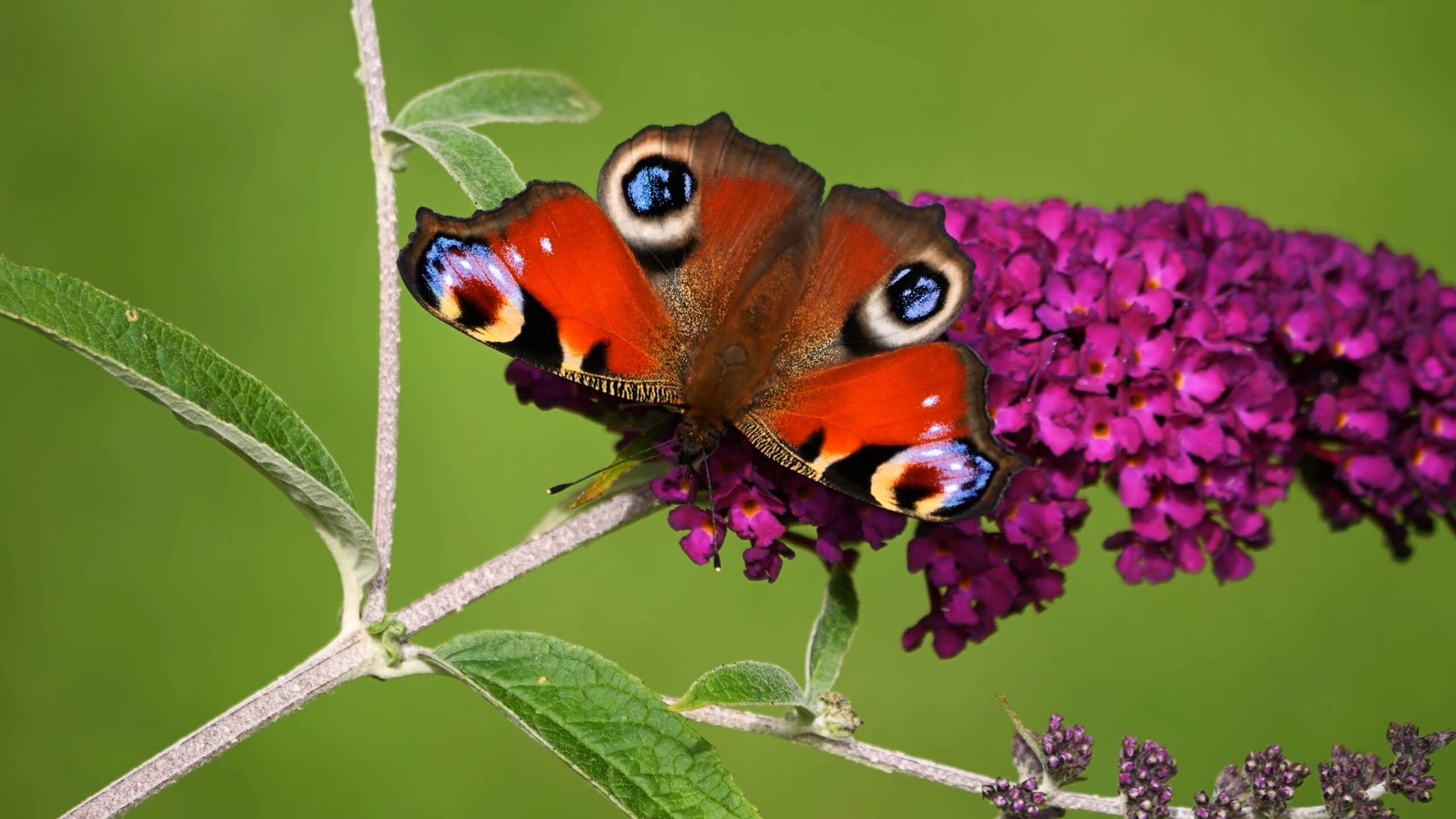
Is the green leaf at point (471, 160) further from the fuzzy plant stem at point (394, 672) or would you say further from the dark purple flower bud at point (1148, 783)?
the dark purple flower bud at point (1148, 783)

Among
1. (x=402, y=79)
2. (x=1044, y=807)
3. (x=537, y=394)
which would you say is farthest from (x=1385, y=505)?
(x=402, y=79)

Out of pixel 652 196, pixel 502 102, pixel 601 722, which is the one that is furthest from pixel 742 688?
pixel 502 102

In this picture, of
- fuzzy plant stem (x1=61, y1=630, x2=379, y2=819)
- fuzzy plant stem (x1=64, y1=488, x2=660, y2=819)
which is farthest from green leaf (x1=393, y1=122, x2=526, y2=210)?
fuzzy plant stem (x1=61, y1=630, x2=379, y2=819)

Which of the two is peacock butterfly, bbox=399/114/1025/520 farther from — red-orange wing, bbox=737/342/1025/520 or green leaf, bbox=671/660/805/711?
green leaf, bbox=671/660/805/711

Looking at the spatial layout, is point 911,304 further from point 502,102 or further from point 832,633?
point 502,102

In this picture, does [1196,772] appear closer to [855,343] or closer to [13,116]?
[855,343]

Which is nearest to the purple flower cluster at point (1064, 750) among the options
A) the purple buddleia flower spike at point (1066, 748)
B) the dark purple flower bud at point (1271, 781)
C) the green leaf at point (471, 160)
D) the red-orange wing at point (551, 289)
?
the purple buddleia flower spike at point (1066, 748)
